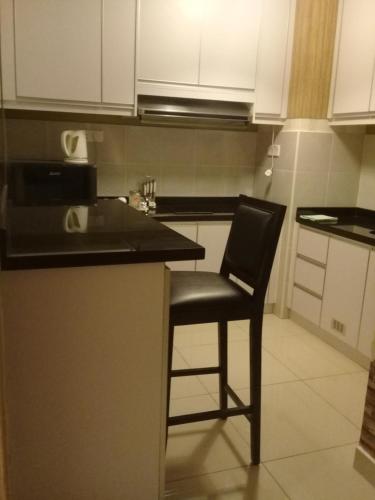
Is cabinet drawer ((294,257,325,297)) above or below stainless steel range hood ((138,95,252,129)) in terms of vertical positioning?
below

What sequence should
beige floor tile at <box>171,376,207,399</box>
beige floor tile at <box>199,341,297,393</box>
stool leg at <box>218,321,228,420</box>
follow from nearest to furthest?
stool leg at <box>218,321,228,420</box>
beige floor tile at <box>171,376,207,399</box>
beige floor tile at <box>199,341,297,393</box>

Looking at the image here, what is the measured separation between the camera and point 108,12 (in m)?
2.74

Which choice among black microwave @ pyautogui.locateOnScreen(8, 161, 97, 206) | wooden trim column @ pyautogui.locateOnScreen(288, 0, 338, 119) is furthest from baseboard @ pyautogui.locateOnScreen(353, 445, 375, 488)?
wooden trim column @ pyautogui.locateOnScreen(288, 0, 338, 119)

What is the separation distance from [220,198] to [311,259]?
94cm

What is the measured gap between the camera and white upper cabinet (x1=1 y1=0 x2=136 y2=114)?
2615 millimetres

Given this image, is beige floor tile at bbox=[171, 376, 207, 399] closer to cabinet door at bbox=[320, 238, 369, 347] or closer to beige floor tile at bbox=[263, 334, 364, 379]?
beige floor tile at bbox=[263, 334, 364, 379]

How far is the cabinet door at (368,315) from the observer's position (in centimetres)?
263

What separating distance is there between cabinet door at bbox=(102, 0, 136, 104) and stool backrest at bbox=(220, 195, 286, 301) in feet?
4.69

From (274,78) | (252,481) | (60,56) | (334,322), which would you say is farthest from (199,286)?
(274,78)

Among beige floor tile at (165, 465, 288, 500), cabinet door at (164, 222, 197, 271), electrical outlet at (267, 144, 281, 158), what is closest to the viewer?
beige floor tile at (165, 465, 288, 500)

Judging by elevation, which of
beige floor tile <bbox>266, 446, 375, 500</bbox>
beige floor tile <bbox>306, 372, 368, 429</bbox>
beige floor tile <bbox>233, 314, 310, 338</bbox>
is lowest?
beige floor tile <bbox>266, 446, 375, 500</bbox>

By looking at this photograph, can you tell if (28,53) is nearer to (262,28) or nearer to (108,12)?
(108,12)

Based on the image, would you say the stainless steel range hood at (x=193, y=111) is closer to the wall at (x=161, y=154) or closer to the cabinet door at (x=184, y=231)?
the wall at (x=161, y=154)

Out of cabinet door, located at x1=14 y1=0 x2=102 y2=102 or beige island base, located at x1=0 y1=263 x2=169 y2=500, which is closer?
beige island base, located at x1=0 y1=263 x2=169 y2=500
